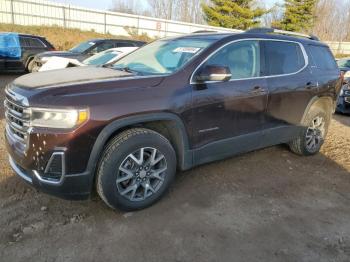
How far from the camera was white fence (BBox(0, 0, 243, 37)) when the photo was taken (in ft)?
77.0

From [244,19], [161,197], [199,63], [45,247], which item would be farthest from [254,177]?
[244,19]

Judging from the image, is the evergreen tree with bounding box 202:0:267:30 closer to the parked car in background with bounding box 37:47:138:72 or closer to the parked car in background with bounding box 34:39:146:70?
the parked car in background with bounding box 34:39:146:70

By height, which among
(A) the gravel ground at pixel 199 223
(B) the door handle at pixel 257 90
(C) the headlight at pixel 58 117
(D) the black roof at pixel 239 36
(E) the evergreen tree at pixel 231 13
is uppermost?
(E) the evergreen tree at pixel 231 13

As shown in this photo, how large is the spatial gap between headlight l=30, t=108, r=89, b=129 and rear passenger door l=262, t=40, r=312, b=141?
2.49m

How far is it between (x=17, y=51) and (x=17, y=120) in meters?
11.5

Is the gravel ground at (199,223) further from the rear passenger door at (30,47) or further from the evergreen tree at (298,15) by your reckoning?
the evergreen tree at (298,15)

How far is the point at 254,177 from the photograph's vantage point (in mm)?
4492

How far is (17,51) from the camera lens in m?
13.1

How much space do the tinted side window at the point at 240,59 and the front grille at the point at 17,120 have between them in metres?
1.97

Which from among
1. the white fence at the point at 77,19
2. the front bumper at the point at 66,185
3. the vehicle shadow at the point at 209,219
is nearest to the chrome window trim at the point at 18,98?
the front bumper at the point at 66,185

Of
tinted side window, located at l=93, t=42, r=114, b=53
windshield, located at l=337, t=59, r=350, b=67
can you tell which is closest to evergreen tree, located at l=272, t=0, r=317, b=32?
windshield, located at l=337, t=59, r=350, b=67

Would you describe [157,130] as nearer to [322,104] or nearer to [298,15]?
[322,104]

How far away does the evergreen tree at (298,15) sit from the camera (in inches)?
1539

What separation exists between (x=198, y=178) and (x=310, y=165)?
6.18ft
